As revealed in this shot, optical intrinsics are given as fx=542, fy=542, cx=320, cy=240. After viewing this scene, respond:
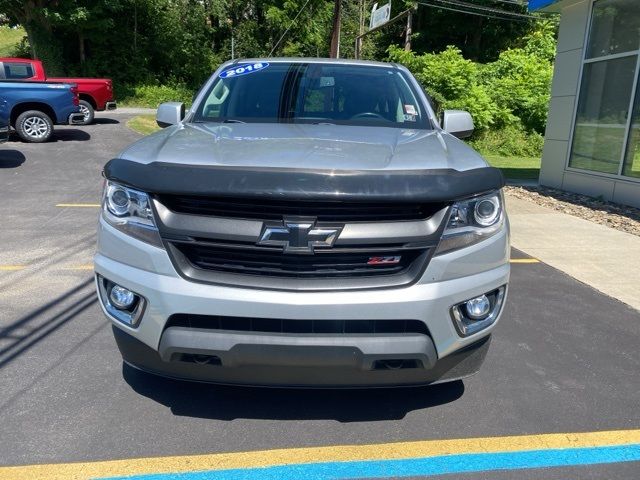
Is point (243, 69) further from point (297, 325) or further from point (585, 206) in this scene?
point (585, 206)

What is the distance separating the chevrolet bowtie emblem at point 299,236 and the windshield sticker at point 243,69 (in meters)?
2.21

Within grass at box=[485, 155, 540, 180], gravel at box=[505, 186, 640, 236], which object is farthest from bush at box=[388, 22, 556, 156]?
gravel at box=[505, 186, 640, 236]

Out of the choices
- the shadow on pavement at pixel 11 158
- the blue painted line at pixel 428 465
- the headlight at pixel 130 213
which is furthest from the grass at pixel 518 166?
the headlight at pixel 130 213

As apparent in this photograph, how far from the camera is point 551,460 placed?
8.39 feet

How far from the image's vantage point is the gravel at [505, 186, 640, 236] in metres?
7.95

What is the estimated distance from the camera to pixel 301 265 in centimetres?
233

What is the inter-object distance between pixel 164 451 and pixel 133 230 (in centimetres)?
106

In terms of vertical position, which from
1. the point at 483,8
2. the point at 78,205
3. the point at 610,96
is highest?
the point at 483,8

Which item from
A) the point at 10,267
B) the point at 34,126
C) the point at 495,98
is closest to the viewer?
the point at 10,267

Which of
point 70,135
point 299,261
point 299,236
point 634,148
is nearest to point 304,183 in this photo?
point 299,236

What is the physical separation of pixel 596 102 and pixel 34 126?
42.4 feet

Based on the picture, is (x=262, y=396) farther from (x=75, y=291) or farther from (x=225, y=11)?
(x=225, y=11)

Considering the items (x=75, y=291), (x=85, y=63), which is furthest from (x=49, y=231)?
(x=85, y=63)

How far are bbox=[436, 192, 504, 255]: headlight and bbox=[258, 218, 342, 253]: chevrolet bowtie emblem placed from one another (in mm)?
493
